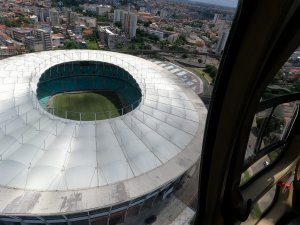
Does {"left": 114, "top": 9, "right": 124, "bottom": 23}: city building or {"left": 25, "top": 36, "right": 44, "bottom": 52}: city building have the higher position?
{"left": 114, "top": 9, "right": 124, "bottom": 23}: city building

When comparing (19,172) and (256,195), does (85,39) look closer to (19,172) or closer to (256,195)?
(19,172)

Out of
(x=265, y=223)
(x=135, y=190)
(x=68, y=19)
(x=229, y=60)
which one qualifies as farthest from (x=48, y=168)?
(x=68, y=19)

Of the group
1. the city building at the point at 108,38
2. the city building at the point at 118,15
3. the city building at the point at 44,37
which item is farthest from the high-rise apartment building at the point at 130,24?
the city building at the point at 44,37

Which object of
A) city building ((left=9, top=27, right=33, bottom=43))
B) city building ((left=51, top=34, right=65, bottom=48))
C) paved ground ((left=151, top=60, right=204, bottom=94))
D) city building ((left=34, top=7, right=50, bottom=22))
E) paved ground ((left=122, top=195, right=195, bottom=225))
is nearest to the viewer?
paved ground ((left=122, top=195, right=195, bottom=225))

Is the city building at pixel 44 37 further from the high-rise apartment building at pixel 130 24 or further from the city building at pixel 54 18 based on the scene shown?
the high-rise apartment building at pixel 130 24

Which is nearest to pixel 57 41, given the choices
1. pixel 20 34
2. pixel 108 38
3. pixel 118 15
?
pixel 20 34

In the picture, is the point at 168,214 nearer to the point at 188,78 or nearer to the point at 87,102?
the point at 87,102

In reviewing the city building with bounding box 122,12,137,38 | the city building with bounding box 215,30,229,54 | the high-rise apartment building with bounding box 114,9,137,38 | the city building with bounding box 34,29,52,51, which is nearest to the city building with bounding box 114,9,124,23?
the high-rise apartment building with bounding box 114,9,137,38

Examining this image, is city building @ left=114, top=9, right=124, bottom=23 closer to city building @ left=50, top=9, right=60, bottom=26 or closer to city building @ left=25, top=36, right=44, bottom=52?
city building @ left=50, top=9, right=60, bottom=26
